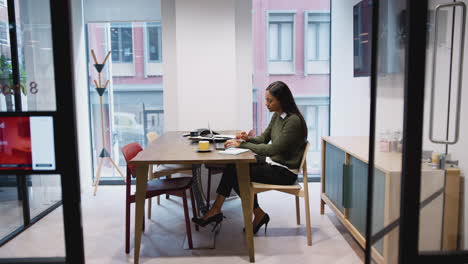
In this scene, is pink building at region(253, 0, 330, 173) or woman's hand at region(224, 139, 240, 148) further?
pink building at region(253, 0, 330, 173)

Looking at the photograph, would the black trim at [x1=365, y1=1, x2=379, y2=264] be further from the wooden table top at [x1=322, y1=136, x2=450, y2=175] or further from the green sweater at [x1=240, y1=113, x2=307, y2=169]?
the green sweater at [x1=240, y1=113, x2=307, y2=169]

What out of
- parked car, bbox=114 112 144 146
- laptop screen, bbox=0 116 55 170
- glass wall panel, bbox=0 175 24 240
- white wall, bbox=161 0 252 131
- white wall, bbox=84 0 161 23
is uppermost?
white wall, bbox=84 0 161 23

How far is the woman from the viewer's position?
337 cm

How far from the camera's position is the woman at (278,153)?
11.1 feet

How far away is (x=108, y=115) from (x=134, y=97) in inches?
17.0

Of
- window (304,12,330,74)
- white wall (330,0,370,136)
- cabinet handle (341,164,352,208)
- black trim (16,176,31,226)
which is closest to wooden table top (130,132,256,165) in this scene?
cabinet handle (341,164,352,208)

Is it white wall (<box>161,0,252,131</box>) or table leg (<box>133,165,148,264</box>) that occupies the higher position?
Answer: white wall (<box>161,0,252,131</box>)

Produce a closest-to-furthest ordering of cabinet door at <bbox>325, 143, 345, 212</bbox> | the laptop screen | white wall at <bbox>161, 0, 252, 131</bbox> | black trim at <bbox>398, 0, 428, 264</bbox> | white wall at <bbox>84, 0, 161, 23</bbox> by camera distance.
→ black trim at <bbox>398, 0, 428, 264</bbox> → the laptop screen → cabinet door at <bbox>325, 143, 345, 212</bbox> → white wall at <bbox>161, 0, 252, 131</bbox> → white wall at <bbox>84, 0, 161, 23</bbox>

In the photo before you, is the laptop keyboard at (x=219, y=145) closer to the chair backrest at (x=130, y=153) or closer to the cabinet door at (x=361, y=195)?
the chair backrest at (x=130, y=153)

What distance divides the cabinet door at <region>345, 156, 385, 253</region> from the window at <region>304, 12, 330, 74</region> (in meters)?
2.46

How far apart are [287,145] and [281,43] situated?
8.13ft

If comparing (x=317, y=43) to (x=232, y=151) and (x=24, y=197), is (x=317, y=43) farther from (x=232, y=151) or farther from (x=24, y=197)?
(x=24, y=197)

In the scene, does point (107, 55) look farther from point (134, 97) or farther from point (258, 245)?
point (258, 245)

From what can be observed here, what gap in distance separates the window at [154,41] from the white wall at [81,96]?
82 cm
